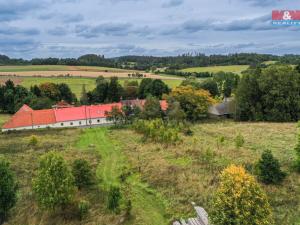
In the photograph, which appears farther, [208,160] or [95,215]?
[208,160]

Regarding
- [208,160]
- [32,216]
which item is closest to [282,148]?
[208,160]

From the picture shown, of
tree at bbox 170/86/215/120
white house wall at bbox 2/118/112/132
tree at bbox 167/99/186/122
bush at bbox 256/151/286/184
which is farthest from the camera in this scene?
tree at bbox 170/86/215/120

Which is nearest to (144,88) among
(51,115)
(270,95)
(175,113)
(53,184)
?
(51,115)

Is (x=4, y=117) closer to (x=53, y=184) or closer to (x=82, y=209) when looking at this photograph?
(x=53, y=184)

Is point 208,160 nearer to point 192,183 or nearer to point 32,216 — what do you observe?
point 192,183

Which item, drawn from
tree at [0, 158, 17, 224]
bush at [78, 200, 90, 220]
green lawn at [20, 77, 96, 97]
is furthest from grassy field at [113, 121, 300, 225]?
green lawn at [20, 77, 96, 97]

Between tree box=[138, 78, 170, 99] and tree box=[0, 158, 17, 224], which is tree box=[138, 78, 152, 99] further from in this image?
tree box=[0, 158, 17, 224]
